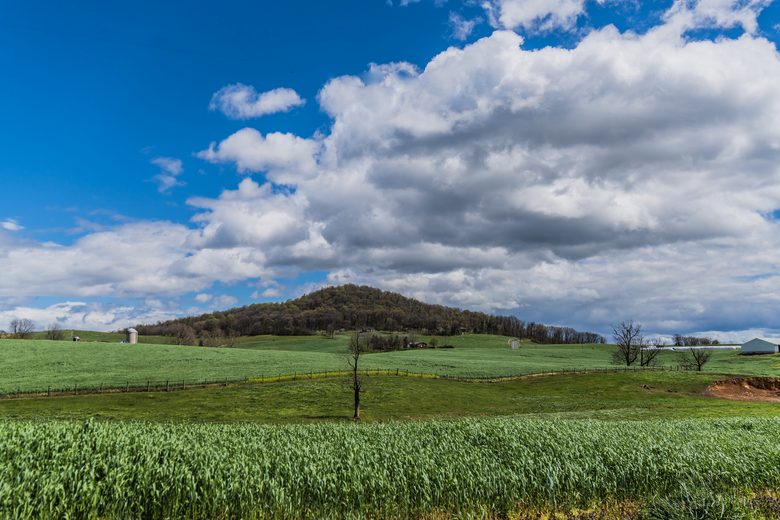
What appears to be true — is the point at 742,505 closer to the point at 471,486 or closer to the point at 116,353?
the point at 471,486

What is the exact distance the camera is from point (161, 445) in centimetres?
1101

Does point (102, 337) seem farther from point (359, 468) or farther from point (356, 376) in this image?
point (359, 468)

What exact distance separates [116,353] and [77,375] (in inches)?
Result: 763

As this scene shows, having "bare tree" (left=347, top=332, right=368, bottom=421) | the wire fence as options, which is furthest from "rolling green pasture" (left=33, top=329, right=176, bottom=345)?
"bare tree" (left=347, top=332, right=368, bottom=421)

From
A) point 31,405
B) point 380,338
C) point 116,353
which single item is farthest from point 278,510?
point 380,338

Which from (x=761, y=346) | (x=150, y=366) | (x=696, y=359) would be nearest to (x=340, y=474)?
(x=150, y=366)

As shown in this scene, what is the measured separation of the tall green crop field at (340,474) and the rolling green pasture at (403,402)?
Answer: 20948 millimetres

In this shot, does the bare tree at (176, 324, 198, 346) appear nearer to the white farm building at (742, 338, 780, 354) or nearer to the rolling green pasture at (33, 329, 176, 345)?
the rolling green pasture at (33, 329, 176, 345)

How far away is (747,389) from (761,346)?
102 meters

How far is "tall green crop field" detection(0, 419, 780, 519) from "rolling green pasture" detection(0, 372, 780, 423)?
825 inches

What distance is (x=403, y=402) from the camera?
45.2 metres

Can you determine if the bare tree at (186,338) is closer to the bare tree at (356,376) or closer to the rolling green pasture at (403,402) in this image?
the rolling green pasture at (403,402)

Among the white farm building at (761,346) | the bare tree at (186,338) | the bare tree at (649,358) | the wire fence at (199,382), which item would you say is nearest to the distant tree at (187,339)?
the bare tree at (186,338)

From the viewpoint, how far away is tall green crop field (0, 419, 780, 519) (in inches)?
330
